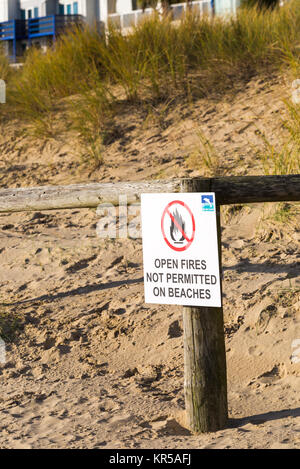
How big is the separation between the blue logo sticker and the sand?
129cm

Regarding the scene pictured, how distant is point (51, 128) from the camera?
9289 millimetres

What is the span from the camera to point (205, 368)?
3.70 meters

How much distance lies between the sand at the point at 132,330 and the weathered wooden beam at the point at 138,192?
1.12 meters

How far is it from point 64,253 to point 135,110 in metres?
3.30

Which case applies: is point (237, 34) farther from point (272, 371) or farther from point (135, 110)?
point (272, 371)

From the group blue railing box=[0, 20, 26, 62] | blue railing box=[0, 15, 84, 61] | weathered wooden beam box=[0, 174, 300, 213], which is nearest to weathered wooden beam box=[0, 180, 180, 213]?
weathered wooden beam box=[0, 174, 300, 213]

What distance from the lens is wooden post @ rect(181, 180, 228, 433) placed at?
3.66 metres

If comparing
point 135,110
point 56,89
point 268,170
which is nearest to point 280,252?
point 268,170

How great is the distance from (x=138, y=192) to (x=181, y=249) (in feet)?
2.35

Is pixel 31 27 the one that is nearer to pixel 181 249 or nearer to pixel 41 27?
pixel 41 27

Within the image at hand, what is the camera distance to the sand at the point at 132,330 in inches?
153

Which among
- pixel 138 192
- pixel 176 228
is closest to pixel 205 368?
pixel 176 228

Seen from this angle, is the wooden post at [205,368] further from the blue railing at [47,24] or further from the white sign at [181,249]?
the blue railing at [47,24]

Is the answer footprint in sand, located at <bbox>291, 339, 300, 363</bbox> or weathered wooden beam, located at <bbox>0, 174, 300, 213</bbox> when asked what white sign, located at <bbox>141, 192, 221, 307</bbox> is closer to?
weathered wooden beam, located at <bbox>0, 174, 300, 213</bbox>
